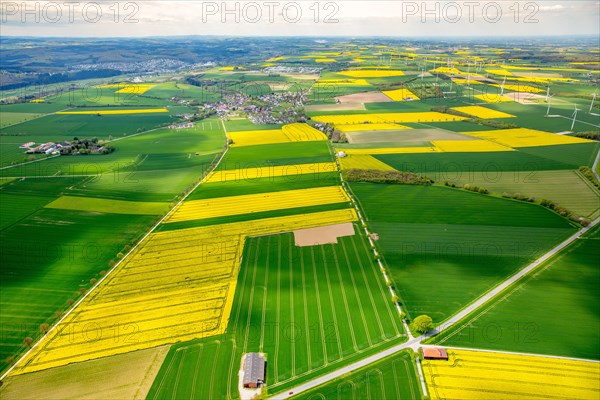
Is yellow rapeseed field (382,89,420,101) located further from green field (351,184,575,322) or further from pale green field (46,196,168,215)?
pale green field (46,196,168,215)

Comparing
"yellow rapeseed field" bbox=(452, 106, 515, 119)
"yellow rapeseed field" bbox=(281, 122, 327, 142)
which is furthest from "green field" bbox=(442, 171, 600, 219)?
"yellow rapeseed field" bbox=(452, 106, 515, 119)

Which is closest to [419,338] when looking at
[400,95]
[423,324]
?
[423,324]

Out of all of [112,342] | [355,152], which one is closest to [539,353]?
[112,342]

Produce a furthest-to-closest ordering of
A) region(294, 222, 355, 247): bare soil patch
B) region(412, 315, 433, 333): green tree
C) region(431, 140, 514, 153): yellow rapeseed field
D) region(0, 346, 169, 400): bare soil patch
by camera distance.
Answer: region(431, 140, 514, 153): yellow rapeseed field → region(294, 222, 355, 247): bare soil patch → region(412, 315, 433, 333): green tree → region(0, 346, 169, 400): bare soil patch

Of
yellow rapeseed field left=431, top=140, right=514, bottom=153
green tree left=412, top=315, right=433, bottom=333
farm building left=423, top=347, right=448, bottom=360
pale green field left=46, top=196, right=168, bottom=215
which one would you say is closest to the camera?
farm building left=423, top=347, right=448, bottom=360

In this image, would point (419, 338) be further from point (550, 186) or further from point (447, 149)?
point (447, 149)

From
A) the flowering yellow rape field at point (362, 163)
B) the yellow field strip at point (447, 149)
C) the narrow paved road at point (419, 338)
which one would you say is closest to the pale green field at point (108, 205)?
the flowering yellow rape field at point (362, 163)
